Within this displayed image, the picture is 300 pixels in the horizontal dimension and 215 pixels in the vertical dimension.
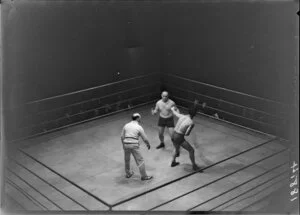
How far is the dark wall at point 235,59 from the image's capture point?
13789 millimetres

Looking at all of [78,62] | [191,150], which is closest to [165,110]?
[191,150]

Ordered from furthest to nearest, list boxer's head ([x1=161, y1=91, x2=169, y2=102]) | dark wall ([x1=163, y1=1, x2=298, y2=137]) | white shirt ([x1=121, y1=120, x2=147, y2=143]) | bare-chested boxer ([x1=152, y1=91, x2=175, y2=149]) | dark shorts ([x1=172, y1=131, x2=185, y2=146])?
dark wall ([x1=163, y1=1, x2=298, y2=137]) → bare-chested boxer ([x1=152, y1=91, x2=175, y2=149]) → boxer's head ([x1=161, y1=91, x2=169, y2=102]) → dark shorts ([x1=172, y1=131, x2=185, y2=146]) → white shirt ([x1=121, y1=120, x2=147, y2=143])

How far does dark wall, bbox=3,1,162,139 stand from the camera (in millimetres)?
14102

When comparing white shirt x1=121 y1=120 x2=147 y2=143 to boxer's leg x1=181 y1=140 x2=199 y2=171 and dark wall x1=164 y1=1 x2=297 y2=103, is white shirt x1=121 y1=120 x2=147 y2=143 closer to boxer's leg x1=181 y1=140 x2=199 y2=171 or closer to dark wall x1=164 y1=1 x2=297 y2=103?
boxer's leg x1=181 y1=140 x2=199 y2=171

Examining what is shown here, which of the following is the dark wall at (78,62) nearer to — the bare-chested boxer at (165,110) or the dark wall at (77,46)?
the dark wall at (77,46)

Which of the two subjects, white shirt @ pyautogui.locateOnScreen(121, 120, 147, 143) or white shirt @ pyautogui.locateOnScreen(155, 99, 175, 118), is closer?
white shirt @ pyautogui.locateOnScreen(121, 120, 147, 143)

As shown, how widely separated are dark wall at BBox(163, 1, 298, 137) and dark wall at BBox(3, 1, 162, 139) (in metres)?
0.85

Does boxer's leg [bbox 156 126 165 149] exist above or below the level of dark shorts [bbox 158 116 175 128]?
below

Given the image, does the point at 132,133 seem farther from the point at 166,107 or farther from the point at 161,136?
the point at 161,136

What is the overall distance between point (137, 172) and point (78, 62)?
4.50 m

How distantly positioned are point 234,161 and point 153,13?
5.95 m

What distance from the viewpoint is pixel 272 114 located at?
14.6 metres

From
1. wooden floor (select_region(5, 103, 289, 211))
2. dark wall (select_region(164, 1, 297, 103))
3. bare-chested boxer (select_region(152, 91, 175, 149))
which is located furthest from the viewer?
dark wall (select_region(164, 1, 297, 103))

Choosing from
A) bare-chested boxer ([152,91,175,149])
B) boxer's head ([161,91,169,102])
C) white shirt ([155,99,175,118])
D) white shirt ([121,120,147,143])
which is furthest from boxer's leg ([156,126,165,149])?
white shirt ([121,120,147,143])
